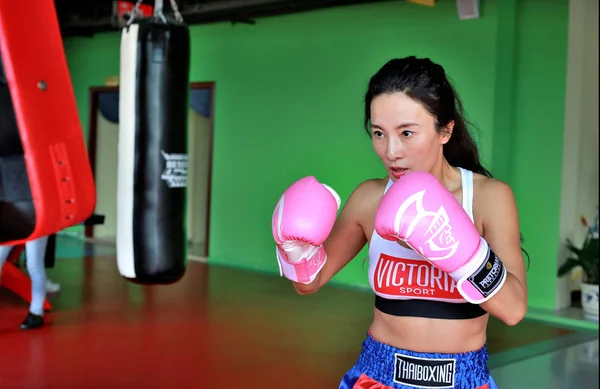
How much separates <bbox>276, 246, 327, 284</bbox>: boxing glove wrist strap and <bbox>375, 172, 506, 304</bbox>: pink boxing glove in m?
0.20

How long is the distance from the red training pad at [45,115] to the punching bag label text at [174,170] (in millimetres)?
973

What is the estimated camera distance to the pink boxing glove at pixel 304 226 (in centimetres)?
137

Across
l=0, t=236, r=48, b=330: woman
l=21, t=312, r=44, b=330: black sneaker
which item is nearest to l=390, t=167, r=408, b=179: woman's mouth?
l=0, t=236, r=48, b=330: woman

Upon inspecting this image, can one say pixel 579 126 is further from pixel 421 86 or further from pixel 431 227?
pixel 431 227

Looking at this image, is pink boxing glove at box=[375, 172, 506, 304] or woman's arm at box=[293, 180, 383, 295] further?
woman's arm at box=[293, 180, 383, 295]

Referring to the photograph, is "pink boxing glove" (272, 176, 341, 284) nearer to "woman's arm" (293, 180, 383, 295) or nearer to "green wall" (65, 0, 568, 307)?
"woman's arm" (293, 180, 383, 295)

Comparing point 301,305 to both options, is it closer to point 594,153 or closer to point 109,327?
point 109,327

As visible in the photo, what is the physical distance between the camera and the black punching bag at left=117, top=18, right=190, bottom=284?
7.93ft

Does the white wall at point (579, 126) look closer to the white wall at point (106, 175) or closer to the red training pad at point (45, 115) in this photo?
the red training pad at point (45, 115)

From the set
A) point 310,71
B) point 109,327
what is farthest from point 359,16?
point 109,327

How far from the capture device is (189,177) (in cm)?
902

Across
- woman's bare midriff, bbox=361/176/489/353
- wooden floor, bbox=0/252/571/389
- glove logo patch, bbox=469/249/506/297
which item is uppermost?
glove logo patch, bbox=469/249/506/297

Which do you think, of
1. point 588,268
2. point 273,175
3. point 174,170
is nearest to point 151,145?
point 174,170

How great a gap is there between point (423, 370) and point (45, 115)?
2.93ft
